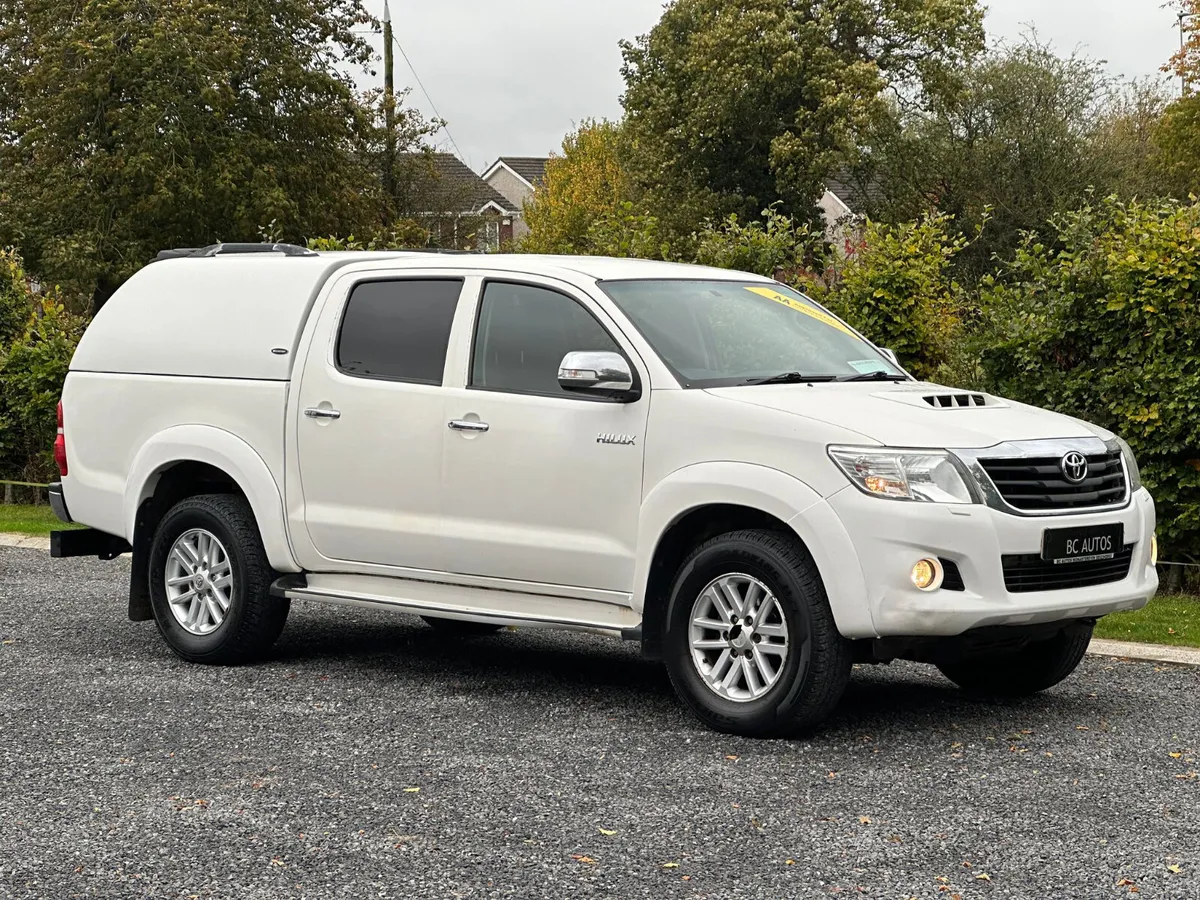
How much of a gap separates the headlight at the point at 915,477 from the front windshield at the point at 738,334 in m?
0.94

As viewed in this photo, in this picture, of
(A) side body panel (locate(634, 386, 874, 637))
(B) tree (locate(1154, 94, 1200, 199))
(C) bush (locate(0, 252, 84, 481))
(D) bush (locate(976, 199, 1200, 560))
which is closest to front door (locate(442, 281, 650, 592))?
(A) side body panel (locate(634, 386, 874, 637))

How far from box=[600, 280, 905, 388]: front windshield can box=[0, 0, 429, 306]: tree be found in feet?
103

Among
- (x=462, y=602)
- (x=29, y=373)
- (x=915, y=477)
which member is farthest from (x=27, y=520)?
(x=915, y=477)

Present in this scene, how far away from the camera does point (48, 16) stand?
39438 millimetres

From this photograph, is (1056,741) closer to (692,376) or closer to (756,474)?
(756,474)

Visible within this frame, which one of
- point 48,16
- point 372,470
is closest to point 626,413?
point 372,470

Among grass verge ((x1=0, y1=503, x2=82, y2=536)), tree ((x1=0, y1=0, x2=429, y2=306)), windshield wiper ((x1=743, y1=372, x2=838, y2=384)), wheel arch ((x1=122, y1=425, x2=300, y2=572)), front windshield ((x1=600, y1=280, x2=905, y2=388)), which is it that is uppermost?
tree ((x1=0, y1=0, x2=429, y2=306))

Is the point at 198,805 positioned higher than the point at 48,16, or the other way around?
the point at 48,16

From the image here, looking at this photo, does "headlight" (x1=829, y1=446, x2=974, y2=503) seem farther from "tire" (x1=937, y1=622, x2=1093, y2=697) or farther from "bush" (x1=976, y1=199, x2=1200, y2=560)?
"bush" (x1=976, y1=199, x2=1200, y2=560)

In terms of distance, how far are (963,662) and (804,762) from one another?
5.63 feet

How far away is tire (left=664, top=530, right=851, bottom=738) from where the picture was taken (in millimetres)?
6301

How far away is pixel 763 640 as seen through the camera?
6527 mm

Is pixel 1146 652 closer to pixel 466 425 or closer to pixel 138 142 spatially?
pixel 466 425

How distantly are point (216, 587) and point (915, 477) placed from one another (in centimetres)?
387
